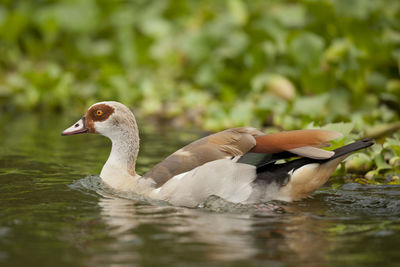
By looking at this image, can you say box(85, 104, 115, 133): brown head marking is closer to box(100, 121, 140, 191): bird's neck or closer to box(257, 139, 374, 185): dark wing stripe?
box(100, 121, 140, 191): bird's neck

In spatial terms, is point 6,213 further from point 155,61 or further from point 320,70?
point 155,61

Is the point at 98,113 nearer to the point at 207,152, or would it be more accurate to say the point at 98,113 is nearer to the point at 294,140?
the point at 207,152

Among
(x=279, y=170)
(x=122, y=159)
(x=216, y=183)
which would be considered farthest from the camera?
(x=122, y=159)

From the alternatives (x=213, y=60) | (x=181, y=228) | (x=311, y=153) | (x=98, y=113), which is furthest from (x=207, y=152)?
(x=213, y=60)

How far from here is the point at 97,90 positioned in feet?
42.5

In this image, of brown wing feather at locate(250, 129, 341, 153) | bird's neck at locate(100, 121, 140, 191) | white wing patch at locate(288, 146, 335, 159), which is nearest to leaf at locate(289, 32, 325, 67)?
bird's neck at locate(100, 121, 140, 191)

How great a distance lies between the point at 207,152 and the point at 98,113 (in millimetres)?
1302

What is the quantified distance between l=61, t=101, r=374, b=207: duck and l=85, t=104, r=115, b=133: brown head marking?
0.85m

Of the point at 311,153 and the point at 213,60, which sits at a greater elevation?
the point at 213,60

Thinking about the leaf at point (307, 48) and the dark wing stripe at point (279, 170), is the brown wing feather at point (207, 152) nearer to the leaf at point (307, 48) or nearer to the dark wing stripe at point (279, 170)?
the dark wing stripe at point (279, 170)

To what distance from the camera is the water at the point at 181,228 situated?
4.26m

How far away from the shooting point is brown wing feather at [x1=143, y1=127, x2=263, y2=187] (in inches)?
236

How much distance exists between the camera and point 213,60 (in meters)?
12.4

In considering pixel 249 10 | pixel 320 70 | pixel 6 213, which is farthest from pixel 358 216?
pixel 249 10
